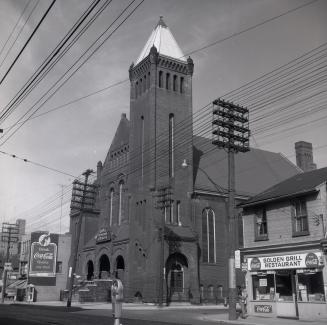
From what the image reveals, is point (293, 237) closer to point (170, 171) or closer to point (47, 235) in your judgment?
point (170, 171)

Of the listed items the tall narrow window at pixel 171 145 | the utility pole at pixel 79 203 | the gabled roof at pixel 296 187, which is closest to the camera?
the gabled roof at pixel 296 187

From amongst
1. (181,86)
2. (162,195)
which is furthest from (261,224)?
(181,86)

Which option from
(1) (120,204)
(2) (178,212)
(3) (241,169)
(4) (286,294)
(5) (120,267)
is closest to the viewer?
(4) (286,294)

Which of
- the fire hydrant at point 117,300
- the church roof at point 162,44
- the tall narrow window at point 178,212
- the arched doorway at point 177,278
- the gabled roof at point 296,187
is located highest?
the church roof at point 162,44

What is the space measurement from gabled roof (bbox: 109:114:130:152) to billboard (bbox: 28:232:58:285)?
16.0 meters

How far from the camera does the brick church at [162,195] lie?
4772 cm

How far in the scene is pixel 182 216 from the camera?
50.5 metres

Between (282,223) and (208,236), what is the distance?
2603cm

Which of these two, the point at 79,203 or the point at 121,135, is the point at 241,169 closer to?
the point at 121,135

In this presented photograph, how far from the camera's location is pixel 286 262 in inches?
1006

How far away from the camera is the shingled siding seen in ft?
81.0

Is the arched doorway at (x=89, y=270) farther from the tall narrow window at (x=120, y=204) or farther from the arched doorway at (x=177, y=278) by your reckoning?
the arched doorway at (x=177, y=278)

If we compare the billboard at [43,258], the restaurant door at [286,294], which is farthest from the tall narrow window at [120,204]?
the restaurant door at [286,294]

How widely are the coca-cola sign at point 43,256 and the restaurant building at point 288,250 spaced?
41.2 meters
